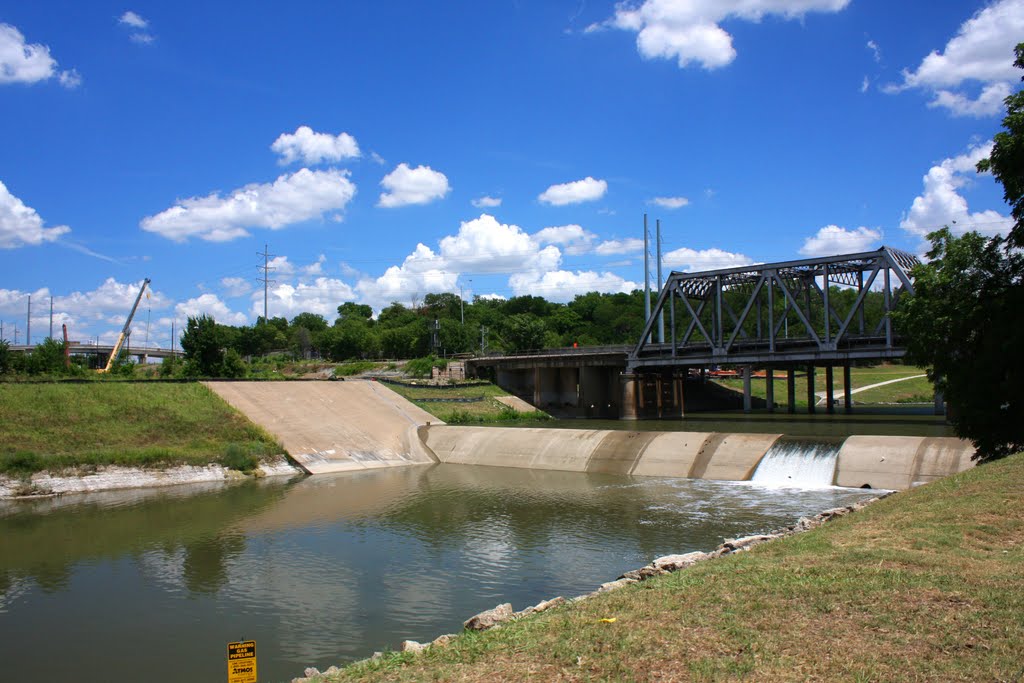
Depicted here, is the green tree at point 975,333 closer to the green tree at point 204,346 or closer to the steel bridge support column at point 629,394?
the steel bridge support column at point 629,394

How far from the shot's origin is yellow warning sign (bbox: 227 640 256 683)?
332 inches

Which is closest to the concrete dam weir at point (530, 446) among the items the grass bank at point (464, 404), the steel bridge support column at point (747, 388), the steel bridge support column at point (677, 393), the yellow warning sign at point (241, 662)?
the grass bank at point (464, 404)

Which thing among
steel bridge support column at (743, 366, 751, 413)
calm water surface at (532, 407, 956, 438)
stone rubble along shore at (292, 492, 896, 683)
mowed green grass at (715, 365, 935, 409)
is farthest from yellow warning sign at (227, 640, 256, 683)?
mowed green grass at (715, 365, 935, 409)

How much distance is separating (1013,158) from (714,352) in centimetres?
4830

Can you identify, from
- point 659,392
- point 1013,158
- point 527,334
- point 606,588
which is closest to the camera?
point 606,588

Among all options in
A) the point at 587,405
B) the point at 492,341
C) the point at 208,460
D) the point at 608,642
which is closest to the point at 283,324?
the point at 492,341

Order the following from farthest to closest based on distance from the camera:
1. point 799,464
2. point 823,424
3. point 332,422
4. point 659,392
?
point 659,392 < point 823,424 < point 332,422 < point 799,464

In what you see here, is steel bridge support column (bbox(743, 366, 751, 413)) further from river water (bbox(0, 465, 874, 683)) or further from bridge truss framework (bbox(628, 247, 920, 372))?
river water (bbox(0, 465, 874, 683))

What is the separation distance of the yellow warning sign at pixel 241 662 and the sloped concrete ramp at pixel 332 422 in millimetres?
32658

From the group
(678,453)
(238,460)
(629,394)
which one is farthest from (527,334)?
(238,460)

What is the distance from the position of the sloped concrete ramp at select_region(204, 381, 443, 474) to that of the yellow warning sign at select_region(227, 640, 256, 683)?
32.7m

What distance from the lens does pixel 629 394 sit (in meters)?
72.5

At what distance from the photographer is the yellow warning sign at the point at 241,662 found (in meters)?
8.42

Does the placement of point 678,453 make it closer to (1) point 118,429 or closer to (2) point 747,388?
(1) point 118,429
